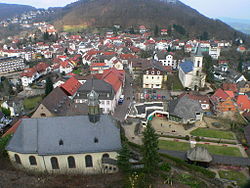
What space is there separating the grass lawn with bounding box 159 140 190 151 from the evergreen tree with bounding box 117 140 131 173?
558 inches

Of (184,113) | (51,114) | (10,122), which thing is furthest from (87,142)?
(10,122)

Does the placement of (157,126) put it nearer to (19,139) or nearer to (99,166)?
(99,166)

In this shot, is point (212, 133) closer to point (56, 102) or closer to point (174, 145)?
point (174, 145)

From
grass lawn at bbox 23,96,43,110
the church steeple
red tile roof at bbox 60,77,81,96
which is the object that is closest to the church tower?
red tile roof at bbox 60,77,81,96

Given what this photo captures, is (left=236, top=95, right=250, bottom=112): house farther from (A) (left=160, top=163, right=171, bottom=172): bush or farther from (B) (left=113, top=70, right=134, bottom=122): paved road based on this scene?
(A) (left=160, top=163, right=171, bottom=172): bush

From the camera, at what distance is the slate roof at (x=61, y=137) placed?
31.6 m

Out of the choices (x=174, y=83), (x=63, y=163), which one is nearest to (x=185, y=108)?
(x=174, y=83)

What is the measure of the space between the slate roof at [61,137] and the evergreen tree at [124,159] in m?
2.32

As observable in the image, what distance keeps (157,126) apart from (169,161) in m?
15.8

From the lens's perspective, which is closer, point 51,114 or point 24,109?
point 51,114

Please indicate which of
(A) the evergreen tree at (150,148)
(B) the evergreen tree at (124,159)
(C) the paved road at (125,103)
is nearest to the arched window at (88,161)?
(B) the evergreen tree at (124,159)

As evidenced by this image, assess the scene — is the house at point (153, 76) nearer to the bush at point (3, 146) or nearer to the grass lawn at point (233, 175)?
the grass lawn at point (233, 175)

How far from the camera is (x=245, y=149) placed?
42.5 m

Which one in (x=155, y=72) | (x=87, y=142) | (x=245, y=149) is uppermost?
(x=155, y=72)
